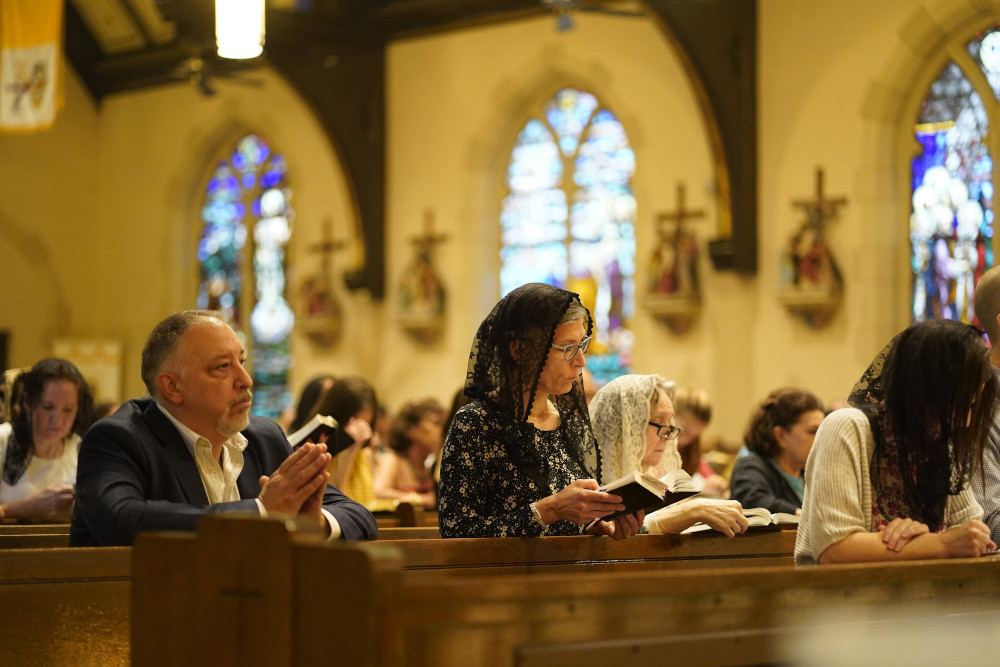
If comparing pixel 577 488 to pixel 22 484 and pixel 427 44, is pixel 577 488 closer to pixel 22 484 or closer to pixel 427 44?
pixel 22 484

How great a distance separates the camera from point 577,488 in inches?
129

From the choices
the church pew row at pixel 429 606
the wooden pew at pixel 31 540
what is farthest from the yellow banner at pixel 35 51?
the church pew row at pixel 429 606

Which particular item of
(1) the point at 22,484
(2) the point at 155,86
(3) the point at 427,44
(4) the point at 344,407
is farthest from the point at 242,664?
(2) the point at 155,86

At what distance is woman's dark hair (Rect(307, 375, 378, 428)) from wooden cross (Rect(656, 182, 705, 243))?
18.2 feet

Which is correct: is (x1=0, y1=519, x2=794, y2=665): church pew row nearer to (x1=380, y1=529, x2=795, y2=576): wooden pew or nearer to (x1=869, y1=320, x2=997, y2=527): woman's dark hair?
(x1=380, y1=529, x2=795, y2=576): wooden pew

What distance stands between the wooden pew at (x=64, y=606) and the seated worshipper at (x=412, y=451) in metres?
4.61

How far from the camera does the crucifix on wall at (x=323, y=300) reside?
13523mm

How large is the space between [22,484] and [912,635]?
3747 mm

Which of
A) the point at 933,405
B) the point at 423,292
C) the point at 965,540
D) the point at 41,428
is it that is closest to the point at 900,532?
the point at 965,540

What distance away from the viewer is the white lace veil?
13.8 ft

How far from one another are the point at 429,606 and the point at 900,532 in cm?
138

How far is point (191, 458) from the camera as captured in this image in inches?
126

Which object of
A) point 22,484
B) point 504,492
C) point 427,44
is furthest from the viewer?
point 427,44

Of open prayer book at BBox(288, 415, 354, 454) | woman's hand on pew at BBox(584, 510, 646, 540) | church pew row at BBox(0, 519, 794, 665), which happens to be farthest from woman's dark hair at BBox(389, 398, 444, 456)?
church pew row at BBox(0, 519, 794, 665)
